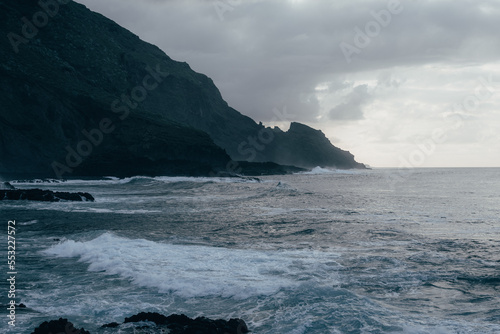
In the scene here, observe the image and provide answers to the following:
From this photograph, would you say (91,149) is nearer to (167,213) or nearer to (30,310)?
(167,213)

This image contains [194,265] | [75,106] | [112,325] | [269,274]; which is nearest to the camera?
[112,325]

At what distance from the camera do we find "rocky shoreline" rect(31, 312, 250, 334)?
910 cm

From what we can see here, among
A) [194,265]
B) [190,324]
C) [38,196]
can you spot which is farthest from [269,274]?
[38,196]

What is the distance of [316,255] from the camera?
17797 mm

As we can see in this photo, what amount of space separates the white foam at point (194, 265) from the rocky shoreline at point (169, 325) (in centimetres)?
263

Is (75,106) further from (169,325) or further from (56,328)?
(169,325)

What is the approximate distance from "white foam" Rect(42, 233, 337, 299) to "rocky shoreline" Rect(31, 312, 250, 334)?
104 inches

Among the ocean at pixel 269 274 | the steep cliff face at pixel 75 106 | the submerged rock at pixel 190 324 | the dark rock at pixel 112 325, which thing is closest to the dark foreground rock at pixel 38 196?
the ocean at pixel 269 274

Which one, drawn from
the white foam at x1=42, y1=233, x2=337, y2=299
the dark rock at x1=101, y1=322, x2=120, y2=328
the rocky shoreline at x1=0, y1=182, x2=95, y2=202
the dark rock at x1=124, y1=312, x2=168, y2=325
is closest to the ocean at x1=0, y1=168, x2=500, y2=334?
the white foam at x1=42, y1=233, x2=337, y2=299

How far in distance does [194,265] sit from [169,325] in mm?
6169

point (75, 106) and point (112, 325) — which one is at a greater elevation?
point (75, 106)

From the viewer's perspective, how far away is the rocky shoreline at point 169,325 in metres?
9.10

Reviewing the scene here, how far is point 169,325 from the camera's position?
378 inches

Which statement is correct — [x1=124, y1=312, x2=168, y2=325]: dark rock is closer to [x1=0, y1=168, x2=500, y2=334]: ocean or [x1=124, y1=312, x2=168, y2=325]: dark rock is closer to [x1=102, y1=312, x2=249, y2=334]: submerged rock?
[x1=102, y1=312, x2=249, y2=334]: submerged rock
